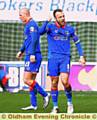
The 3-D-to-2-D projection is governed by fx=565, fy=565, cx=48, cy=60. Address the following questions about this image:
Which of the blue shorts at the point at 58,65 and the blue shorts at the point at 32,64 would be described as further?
the blue shorts at the point at 32,64

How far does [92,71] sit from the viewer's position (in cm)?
1410

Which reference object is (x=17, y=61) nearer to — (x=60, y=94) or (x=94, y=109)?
(x=60, y=94)

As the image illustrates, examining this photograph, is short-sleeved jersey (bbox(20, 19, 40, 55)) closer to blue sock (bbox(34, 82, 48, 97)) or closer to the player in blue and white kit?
the player in blue and white kit

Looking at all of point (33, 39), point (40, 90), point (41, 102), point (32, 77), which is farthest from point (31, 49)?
point (41, 102)

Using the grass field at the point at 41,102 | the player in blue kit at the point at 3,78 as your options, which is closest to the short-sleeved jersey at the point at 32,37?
the grass field at the point at 41,102

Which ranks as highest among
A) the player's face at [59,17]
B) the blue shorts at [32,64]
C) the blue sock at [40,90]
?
the player's face at [59,17]

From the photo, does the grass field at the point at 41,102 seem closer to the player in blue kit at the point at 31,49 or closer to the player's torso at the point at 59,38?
the player in blue kit at the point at 31,49

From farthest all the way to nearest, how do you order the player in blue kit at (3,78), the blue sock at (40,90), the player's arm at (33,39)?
1. the player in blue kit at (3,78)
2. the blue sock at (40,90)
3. the player's arm at (33,39)

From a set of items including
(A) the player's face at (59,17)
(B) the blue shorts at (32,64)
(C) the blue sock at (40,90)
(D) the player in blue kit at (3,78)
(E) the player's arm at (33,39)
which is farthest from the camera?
(D) the player in blue kit at (3,78)

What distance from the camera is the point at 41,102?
11234mm

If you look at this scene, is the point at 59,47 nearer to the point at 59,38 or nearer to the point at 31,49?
the point at 59,38

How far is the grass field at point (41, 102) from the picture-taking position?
9719mm

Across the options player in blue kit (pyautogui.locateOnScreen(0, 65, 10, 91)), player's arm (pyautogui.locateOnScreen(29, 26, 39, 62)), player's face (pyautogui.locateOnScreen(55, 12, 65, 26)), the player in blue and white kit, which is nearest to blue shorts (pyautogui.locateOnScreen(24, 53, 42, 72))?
player's arm (pyautogui.locateOnScreen(29, 26, 39, 62))

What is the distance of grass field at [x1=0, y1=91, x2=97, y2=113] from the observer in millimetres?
9719
